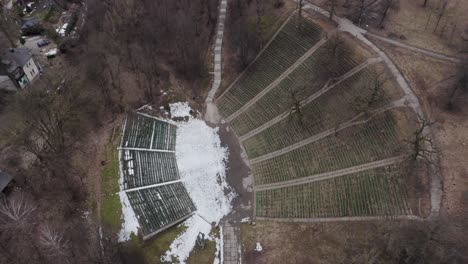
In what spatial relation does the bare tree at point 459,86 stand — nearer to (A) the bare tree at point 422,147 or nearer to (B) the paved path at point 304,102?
(A) the bare tree at point 422,147

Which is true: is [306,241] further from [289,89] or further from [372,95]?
[289,89]

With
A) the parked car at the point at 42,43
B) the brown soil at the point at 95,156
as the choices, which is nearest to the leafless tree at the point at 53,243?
the brown soil at the point at 95,156

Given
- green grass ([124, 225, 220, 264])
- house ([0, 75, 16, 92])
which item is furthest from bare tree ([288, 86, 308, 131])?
house ([0, 75, 16, 92])

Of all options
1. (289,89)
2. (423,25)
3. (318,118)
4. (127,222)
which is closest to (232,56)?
(289,89)

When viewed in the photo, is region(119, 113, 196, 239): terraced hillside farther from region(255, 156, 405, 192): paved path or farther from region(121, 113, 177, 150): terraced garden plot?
region(255, 156, 405, 192): paved path

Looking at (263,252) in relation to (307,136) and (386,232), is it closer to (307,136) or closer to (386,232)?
(386,232)
